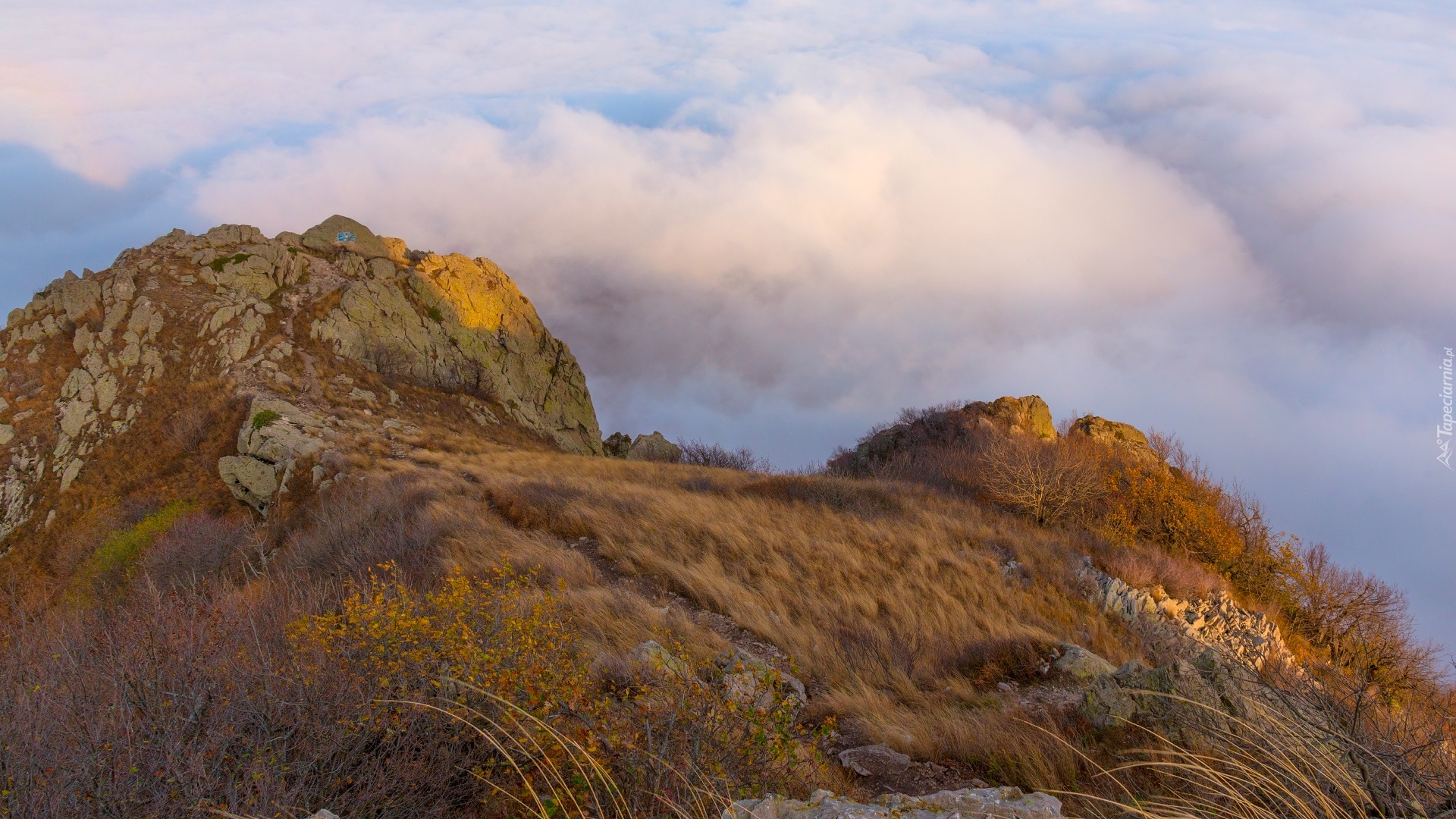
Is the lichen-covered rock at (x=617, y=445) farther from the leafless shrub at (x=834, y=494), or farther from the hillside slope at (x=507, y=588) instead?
the leafless shrub at (x=834, y=494)

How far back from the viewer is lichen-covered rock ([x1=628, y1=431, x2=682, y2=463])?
137 ft

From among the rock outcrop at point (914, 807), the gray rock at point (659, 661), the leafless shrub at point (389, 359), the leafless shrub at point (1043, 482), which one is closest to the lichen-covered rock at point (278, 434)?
the leafless shrub at point (389, 359)

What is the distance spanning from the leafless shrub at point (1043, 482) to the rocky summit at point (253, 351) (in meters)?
17.3

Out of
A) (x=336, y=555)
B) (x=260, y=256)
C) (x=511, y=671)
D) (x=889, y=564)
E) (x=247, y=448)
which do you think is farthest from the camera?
(x=260, y=256)

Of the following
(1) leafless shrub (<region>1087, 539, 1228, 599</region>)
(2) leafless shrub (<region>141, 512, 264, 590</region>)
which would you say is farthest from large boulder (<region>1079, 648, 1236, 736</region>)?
(2) leafless shrub (<region>141, 512, 264, 590</region>)

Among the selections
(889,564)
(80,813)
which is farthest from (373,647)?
(889,564)

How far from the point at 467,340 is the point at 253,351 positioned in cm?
1020

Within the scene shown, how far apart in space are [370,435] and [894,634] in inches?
747

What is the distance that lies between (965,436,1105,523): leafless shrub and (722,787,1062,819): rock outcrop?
16.0 m

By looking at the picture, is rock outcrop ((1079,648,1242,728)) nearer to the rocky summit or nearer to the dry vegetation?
the dry vegetation

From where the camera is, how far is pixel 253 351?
25.5 meters

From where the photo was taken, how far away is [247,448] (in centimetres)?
2036

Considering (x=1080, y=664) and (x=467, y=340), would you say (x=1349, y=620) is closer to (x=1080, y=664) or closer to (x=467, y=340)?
(x=1080, y=664)

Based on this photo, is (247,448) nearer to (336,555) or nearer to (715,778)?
(336,555)
